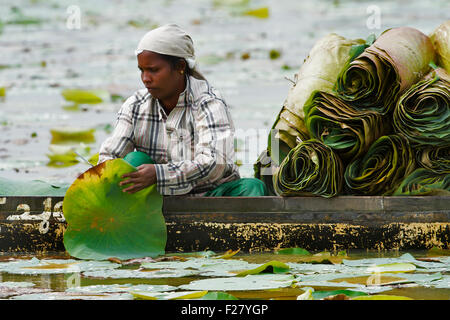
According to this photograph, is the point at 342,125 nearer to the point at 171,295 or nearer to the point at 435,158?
the point at 435,158

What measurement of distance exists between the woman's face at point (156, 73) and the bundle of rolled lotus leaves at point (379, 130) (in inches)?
23.3

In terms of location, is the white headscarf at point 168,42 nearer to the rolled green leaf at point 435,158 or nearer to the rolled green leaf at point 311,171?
the rolled green leaf at point 311,171

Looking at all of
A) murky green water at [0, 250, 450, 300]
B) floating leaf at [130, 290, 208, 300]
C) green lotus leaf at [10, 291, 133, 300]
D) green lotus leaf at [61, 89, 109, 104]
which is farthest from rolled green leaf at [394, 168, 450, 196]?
green lotus leaf at [61, 89, 109, 104]

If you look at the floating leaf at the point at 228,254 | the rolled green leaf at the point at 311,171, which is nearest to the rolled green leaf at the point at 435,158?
the rolled green leaf at the point at 311,171

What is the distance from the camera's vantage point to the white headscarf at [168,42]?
3.22 m

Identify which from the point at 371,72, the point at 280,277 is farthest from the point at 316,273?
the point at 371,72

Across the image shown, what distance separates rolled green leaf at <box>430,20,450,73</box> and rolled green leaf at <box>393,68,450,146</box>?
0.74ft

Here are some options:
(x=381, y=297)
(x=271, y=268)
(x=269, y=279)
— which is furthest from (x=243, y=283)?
(x=381, y=297)

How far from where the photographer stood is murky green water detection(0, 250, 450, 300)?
223 cm

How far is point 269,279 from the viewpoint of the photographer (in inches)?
96.0

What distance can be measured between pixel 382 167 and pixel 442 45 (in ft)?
2.08

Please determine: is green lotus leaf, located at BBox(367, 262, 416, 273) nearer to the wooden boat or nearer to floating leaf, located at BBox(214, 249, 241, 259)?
the wooden boat

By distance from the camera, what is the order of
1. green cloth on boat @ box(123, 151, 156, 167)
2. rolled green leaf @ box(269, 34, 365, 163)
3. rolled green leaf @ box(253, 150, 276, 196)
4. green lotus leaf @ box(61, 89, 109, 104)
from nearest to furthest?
green cloth on boat @ box(123, 151, 156, 167) < rolled green leaf @ box(269, 34, 365, 163) < rolled green leaf @ box(253, 150, 276, 196) < green lotus leaf @ box(61, 89, 109, 104)
